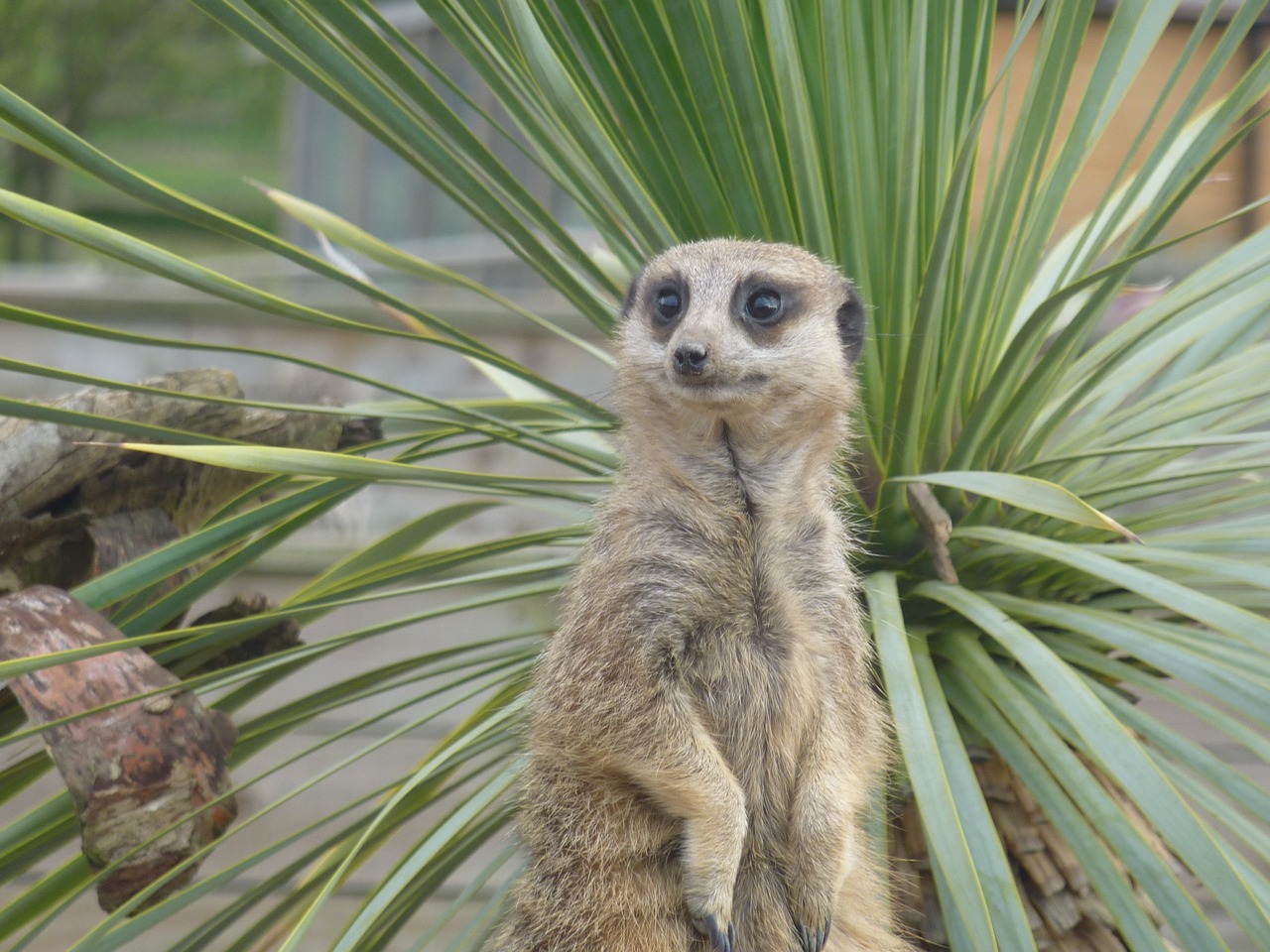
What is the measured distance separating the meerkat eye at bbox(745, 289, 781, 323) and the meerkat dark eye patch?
0.08 m

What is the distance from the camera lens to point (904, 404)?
134 cm

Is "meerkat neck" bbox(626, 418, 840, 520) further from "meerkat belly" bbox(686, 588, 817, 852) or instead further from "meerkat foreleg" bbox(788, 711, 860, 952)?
"meerkat foreleg" bbox(788, 711, 860, 952)

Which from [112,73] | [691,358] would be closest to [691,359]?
[691,358]

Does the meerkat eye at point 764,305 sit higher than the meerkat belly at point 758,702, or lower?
higher

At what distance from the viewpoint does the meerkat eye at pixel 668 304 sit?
4.53 feet

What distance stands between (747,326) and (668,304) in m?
0.11

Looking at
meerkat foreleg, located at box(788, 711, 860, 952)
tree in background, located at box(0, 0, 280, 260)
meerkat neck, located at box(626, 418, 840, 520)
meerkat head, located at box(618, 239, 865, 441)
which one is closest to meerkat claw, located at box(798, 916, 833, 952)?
meerkat foreleg, located at box(788, 711, 860, 952)

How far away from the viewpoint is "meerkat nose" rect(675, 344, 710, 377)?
4.01 ft

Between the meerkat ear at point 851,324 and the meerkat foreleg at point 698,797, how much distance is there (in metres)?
0.47

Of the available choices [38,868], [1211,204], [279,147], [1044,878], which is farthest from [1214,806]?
[279,147]

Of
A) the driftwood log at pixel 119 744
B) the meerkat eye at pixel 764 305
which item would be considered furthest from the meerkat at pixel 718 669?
the driftwood log at pixel 119 744

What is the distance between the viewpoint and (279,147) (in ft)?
43.0

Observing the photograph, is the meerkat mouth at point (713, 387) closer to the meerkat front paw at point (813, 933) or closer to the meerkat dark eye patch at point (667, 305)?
the meerkat dark eye patch at point (667, 305)

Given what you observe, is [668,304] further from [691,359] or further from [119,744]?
[119,744]
